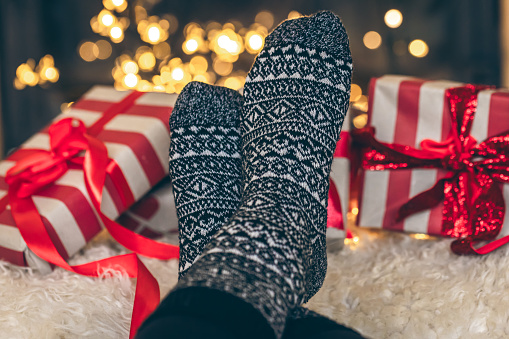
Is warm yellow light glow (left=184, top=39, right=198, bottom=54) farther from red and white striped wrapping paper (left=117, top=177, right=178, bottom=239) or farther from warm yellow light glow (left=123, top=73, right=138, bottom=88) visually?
red and white striped wrapping paper (left=117, top=177, right=178, bottom=239)

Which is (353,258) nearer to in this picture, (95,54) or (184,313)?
(184,313)

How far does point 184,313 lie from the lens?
0.42 metres

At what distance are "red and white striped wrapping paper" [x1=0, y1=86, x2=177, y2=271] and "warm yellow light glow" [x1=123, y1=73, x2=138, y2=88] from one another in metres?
0.43

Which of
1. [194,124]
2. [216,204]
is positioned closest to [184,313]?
[216,204]

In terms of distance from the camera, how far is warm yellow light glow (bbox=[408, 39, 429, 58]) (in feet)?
4.02

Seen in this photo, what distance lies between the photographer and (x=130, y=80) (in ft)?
4.49

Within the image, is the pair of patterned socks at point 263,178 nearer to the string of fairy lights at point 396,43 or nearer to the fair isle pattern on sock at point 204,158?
the fair isle pattern on sock at point 204,158

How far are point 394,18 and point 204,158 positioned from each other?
0.69m

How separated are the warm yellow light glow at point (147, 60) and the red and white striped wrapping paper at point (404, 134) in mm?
710

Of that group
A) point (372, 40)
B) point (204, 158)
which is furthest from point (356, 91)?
point (204, 158)

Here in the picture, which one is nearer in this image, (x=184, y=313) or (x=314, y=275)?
(x=184, y=313)

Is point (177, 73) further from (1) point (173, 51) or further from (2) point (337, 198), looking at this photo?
(2) point (337, 198)

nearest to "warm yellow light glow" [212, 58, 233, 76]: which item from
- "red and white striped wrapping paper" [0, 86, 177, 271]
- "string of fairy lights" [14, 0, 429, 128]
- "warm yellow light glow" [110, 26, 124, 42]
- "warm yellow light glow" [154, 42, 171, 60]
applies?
"string of fairy lights" [14, 0, 429, 128]

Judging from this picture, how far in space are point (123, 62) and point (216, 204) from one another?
770 millimetres
